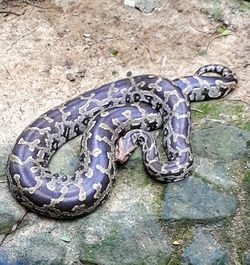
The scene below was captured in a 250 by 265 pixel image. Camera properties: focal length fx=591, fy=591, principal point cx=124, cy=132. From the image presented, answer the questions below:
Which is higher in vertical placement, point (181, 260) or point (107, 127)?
point (107, 127)

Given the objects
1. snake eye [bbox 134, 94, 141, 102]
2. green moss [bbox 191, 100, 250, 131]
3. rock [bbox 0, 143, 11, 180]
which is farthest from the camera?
snake eye [bbox 134, 94, 141, 102]

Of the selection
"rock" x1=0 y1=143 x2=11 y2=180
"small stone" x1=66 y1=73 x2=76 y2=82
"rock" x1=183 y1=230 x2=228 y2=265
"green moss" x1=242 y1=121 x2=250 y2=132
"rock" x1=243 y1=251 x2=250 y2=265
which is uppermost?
"rock" x1=0 y1=143 x2=11 y2=180

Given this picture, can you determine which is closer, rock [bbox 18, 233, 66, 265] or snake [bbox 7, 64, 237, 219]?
rock [bbox 18, 233, 66, 265]

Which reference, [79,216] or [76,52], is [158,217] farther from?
[76,52]

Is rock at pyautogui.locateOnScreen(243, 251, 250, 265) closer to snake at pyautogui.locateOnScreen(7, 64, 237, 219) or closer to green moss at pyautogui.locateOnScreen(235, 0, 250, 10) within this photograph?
snake at pyautogui.locateOnScreen(7, 64, 237, 219)

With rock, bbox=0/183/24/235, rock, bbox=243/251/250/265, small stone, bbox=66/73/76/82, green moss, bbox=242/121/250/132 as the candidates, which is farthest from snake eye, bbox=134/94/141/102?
rock, bbox=243/251/250/265

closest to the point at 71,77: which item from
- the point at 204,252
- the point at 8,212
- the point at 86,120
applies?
the point at 86,120

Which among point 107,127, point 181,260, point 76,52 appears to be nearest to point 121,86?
point 107,127
